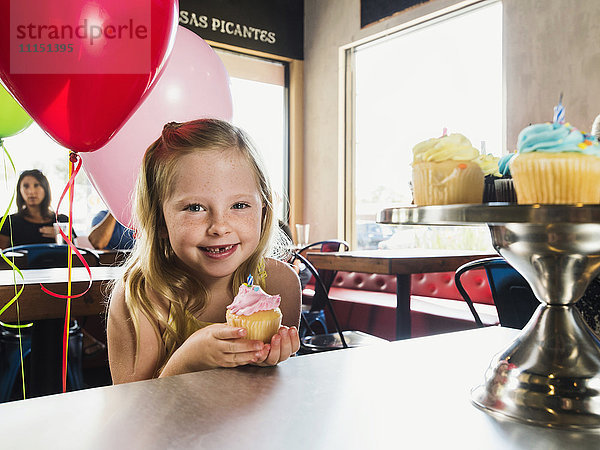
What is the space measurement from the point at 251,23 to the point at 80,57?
5.68 metres

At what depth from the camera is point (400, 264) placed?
2867 millimetres

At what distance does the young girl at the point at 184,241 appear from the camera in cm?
105

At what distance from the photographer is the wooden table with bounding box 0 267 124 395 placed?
1.71 m

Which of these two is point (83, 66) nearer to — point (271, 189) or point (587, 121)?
point (271, 189)

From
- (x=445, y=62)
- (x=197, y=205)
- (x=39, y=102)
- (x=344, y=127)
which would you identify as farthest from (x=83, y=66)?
(x=344, y=127)

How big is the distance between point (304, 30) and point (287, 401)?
690 cm

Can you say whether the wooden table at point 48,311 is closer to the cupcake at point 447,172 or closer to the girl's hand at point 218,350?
the girl's hand at point 218,350

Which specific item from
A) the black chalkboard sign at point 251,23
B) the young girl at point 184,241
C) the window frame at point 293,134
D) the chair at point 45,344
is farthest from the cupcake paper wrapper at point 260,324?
the window frame at point 293,134

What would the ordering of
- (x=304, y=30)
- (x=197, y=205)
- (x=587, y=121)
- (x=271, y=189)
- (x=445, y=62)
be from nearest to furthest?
(x=197, y=205) → (x=271, y=189) → (x=587, y=121) → (x=445, y=62) → (x=304, y=30)

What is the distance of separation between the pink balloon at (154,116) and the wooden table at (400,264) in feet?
4.27

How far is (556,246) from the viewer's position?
565mm

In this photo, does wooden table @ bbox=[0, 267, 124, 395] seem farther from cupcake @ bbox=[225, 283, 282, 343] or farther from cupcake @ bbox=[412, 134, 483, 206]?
cupcake @ bbox=[412, 134, 483, 206]

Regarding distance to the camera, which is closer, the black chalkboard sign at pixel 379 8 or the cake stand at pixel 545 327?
the cake stand at pixel 545 327

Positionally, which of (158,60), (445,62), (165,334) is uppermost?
(445,62)
